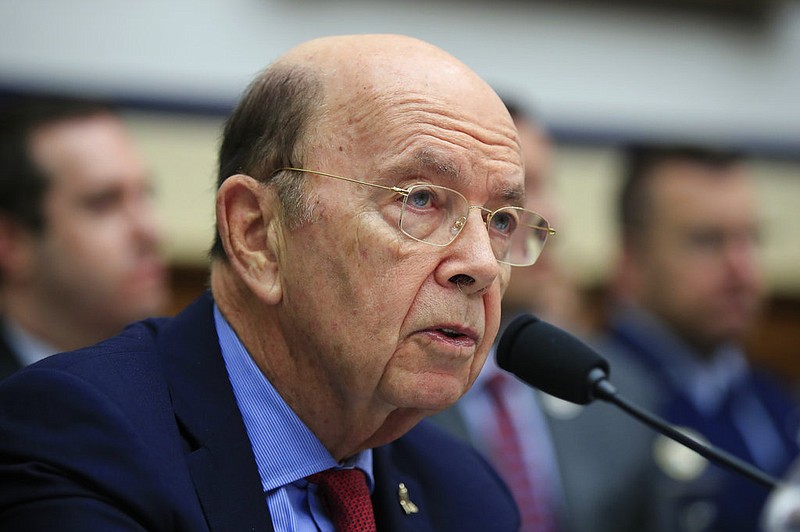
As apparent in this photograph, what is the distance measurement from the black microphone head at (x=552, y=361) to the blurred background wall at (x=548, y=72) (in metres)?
2.72

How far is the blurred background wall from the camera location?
14.8 ft

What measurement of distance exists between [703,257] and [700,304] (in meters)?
0.18

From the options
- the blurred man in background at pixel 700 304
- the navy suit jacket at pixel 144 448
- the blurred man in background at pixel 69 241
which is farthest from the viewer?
the blurred man in background at pixel 700 304

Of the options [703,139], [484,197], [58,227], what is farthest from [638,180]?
[484,197]

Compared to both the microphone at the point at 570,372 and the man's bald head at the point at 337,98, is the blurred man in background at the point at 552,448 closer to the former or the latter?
the microphone at the point at 570,372

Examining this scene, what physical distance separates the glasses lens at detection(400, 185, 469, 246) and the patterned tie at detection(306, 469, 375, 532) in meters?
0.42

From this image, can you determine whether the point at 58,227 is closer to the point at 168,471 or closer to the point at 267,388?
the point at 267,388

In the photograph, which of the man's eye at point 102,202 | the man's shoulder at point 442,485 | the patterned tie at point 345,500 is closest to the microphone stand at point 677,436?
the man's shoulder at point 442,485

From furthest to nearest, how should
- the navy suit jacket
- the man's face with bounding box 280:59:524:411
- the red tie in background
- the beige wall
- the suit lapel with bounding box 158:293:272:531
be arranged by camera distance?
1. the beige wall
2. the red tie in background
3. the man's face with bounding box 280:59:524:411
4. the suit lapel with bounding box 158:293:272:531
5. the navy suit jacket

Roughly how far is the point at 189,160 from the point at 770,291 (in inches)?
123

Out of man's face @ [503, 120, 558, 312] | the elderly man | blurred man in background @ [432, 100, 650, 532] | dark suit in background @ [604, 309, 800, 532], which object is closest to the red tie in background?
blurred man in background @ [432, 100, 650, 532]

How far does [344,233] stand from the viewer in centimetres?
173

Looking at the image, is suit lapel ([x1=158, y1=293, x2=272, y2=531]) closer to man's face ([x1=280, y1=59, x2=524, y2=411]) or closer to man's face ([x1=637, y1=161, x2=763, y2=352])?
man's face ([x1=280, y1=59, x2=524, y2=411])

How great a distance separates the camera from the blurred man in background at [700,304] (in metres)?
4.11
